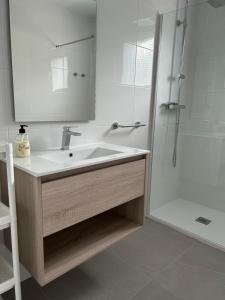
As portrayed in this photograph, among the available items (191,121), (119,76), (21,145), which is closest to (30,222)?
(21,145)

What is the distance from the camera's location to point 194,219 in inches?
92.6

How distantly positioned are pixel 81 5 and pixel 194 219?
2.09 meters

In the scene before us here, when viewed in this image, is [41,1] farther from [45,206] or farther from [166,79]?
[166,79]

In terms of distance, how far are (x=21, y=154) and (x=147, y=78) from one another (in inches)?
53.2

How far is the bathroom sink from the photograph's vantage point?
4.59ft

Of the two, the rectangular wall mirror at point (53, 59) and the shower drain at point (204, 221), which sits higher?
the rectangular wall mirror at point (53, 59)

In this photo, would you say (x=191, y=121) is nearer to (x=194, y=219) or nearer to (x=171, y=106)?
(x=171, y=106)

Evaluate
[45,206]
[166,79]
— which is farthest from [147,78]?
[45,206]

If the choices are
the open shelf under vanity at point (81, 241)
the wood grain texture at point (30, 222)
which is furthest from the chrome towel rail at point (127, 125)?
the wood grain texture at point (30, 222)

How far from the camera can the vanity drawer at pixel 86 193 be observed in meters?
1.04

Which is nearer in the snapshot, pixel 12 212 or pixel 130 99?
pixel 12 212

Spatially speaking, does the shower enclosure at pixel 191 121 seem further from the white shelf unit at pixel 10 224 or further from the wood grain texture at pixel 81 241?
the white shelf unit at pixel 10 224

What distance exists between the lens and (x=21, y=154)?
1.25m

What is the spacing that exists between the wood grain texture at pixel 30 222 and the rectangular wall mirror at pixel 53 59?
1.45 ft
